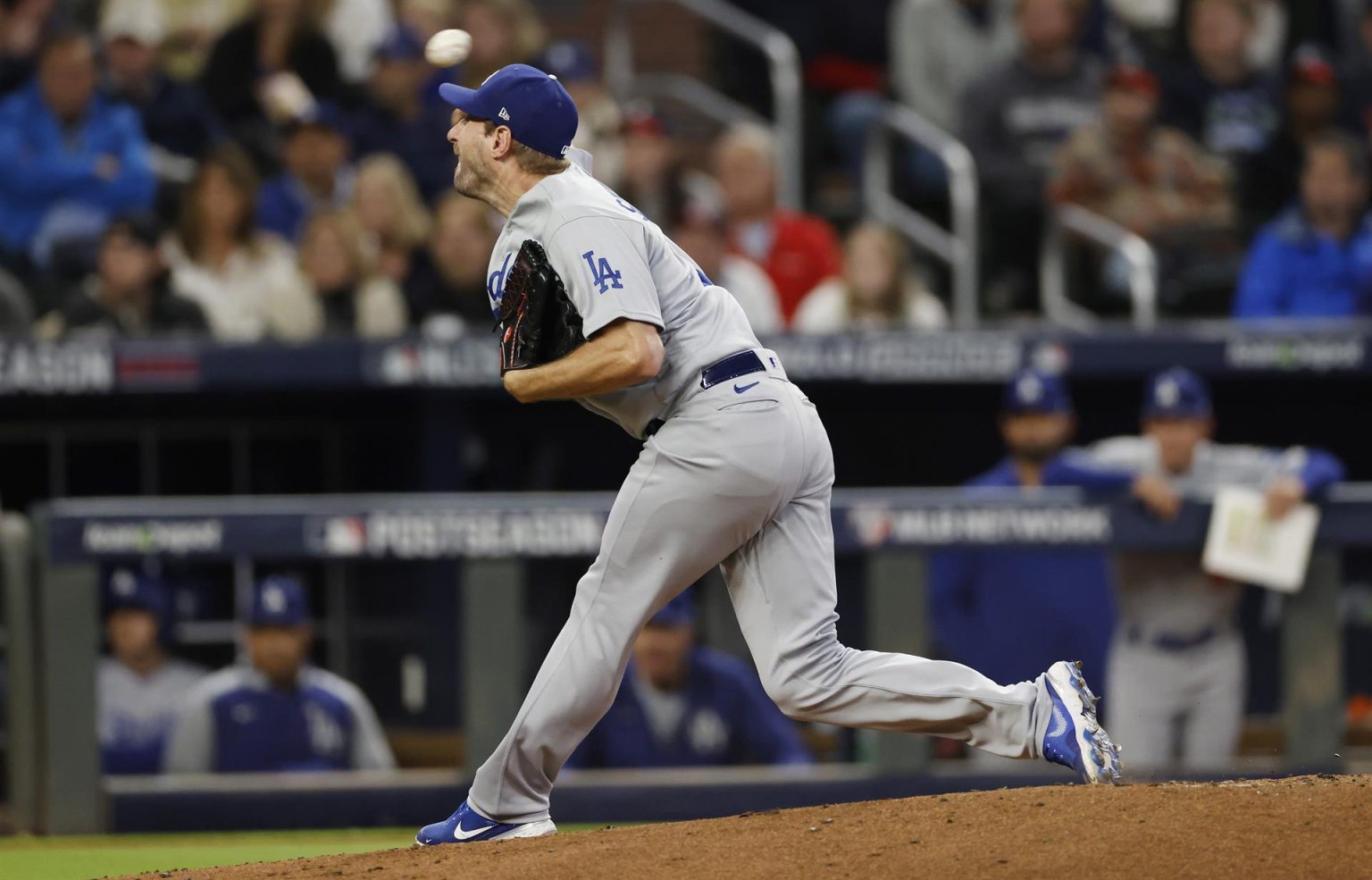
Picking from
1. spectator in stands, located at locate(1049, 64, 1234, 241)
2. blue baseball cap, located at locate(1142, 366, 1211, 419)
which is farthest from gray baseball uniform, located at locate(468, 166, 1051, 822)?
spectator in stands, located at locate(1049, 64, 1234, 241)

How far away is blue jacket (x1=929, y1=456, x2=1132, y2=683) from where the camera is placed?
22.7 ft

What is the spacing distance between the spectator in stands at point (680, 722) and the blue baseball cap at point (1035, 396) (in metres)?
1.43

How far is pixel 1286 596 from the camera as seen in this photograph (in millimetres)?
6871

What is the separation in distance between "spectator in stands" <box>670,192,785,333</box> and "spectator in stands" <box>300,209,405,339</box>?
1.20 metres

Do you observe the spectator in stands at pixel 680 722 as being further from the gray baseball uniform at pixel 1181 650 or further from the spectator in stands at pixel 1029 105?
the spectator in stands at pixel 1029 105

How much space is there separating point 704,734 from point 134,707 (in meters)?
1.84

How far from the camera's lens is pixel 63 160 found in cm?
859

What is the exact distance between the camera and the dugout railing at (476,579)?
657 centimetres

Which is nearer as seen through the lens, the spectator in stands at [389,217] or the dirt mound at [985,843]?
the dirt mound at [985,843]

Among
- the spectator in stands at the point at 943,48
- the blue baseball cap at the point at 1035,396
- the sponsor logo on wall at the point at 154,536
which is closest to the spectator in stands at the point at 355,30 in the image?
the spectator in stands at the point at 943,48

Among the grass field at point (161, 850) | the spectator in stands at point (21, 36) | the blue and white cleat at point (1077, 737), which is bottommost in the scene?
the grass field at point (161, 850)

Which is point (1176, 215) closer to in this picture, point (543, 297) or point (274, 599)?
point (274, 599)

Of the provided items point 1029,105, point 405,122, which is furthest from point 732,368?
point 1029,105

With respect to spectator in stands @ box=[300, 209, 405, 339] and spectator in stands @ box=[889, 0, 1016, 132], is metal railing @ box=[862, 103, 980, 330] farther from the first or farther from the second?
spectator in stands @ box=[300, 209, 405, 339]
